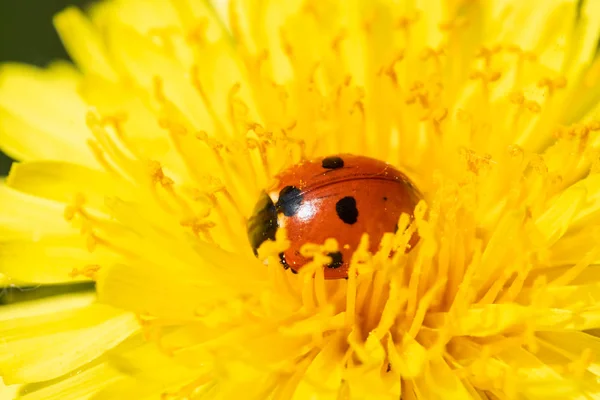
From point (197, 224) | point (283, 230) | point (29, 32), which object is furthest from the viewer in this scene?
point (29, 32)

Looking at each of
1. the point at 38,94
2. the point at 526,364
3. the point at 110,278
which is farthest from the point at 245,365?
the point at 38,94

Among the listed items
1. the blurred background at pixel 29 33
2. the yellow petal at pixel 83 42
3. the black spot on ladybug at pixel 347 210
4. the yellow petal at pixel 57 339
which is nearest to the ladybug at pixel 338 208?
the black spot on ladybug at pixel 347 210

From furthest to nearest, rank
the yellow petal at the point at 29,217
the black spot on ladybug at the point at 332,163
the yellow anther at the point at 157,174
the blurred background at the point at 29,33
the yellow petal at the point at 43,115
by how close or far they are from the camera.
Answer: the blurred background at the point at 29,33, the yellow petal at the point at 43,115, the yellow petal at the point at 29,217, the yellow anther at the point at 157,174, the black spot on ladybug at the point at 332,163

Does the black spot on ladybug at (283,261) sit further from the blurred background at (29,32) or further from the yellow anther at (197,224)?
the blurred background at (29,32)

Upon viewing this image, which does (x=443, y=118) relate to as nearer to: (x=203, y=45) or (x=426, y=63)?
(x=426, y=63)

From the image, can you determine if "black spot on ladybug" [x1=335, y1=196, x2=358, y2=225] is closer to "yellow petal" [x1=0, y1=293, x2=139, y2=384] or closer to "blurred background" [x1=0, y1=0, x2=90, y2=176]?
"yellow petal" [x1=0, y1=293, x2=139, y2=384]

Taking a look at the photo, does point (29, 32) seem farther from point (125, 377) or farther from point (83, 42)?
point (125, 377)

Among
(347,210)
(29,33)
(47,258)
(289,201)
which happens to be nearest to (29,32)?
(29,33)
